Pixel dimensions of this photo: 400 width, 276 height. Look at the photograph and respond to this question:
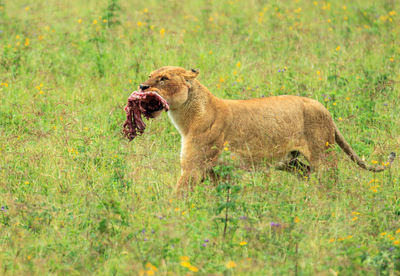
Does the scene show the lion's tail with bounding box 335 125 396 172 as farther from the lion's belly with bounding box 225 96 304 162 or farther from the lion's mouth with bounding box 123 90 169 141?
the lion's mouth with bounding box 123 90 169 141

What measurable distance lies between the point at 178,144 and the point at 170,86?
1.61 metres

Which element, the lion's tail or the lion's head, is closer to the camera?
the lion's head

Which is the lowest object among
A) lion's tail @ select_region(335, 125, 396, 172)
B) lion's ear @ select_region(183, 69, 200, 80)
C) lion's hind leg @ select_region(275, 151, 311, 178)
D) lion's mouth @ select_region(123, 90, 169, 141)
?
lion's hind leg @ select_region(275, 151, 311, 178)

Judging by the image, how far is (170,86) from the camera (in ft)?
19.6

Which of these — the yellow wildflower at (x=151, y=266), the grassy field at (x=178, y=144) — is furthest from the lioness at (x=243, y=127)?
the yellow wildflower at (x=151, y=266)

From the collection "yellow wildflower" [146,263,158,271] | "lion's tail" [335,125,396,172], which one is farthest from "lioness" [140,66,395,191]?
"yellow wildflower" [146,263,158,271]

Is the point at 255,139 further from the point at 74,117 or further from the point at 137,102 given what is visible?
the point at 74,117

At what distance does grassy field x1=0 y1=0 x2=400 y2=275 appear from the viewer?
455cm

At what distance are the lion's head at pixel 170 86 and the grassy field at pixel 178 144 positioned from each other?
23.8 inches

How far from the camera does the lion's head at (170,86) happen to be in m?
5.93

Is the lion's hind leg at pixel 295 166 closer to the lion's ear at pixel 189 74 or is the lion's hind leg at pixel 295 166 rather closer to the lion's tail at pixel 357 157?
the lion's tail at pixel 357 157

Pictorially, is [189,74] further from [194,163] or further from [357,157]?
[357,157]

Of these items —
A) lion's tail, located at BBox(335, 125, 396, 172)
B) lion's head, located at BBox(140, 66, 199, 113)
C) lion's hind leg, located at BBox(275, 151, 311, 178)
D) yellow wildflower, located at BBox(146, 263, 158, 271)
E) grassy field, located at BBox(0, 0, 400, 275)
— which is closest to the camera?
yellow wildflower, located at BBox(146, 263, 158, 271)

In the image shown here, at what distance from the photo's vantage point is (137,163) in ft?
19.6
